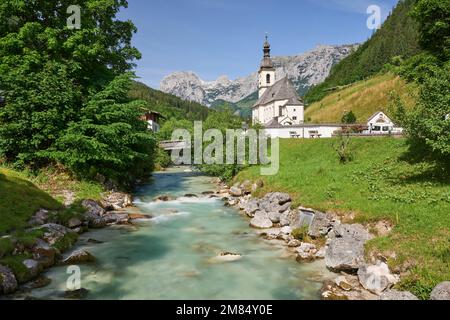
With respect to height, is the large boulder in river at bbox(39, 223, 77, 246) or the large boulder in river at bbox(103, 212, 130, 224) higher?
the large boulder in river at bbox(39, 223, 77, 246)

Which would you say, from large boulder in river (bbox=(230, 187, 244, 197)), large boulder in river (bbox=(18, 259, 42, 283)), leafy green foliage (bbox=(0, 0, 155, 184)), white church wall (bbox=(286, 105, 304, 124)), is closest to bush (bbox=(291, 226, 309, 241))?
large boulder in river (bbox=(230, 187, 244, 197))

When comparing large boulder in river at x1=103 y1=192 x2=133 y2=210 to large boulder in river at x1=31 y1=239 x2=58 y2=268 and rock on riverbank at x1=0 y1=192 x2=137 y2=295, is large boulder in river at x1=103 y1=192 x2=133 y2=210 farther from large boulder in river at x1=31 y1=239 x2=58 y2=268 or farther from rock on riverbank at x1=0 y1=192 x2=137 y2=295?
large boulder in river at x1=31 y1=239 x2=58 y2=268

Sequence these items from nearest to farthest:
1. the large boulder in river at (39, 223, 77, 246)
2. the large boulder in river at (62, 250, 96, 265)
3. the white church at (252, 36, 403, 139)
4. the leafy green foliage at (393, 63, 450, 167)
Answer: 1. the large boulder in river at (62, 250, 96, 265)
2. the large boulder in river at (39, 223, 77, 246)
3. the leafy green foliage at (393, 63, 450, 167)
4. the white church at (252, 36, 403, 139)

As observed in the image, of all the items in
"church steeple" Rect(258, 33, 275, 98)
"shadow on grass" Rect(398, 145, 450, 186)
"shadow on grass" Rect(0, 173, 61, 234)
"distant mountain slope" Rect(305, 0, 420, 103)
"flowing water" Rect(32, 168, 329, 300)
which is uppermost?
"distant mountain slope" Rect(305, 0, 420, 103)

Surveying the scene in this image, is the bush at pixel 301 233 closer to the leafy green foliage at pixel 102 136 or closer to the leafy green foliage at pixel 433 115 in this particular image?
the leafy green foliage at pixel 433 115

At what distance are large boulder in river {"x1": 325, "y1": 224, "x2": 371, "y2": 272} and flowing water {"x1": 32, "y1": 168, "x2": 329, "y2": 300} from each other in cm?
71

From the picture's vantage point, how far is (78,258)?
16922 millimetres

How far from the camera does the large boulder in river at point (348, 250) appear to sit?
609 inches

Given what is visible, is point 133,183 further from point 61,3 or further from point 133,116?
point 61,3

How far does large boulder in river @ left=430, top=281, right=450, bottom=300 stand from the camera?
447 inches

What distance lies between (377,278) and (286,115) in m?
74.1

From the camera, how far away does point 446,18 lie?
30062 millimetres
